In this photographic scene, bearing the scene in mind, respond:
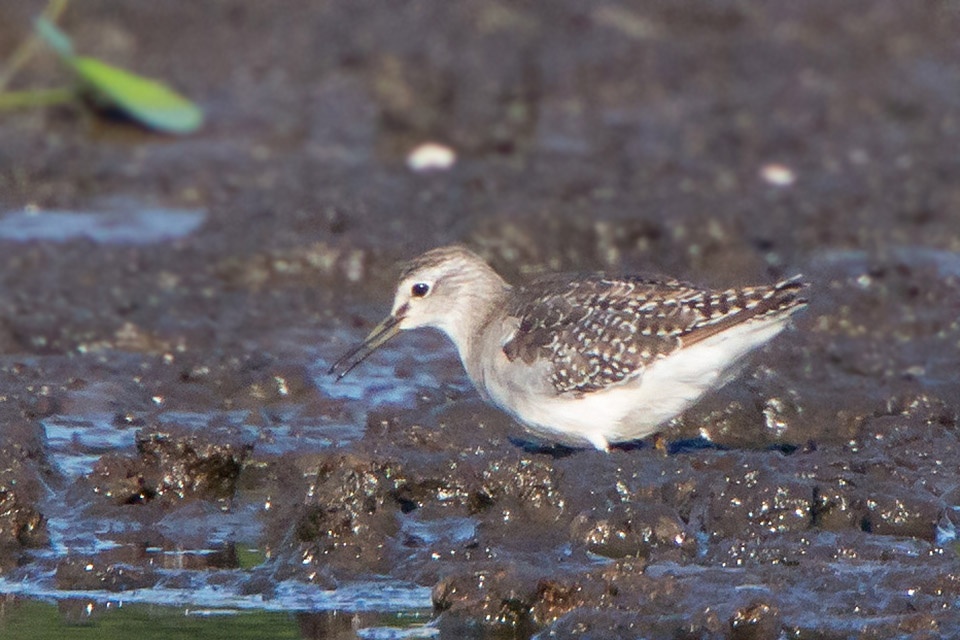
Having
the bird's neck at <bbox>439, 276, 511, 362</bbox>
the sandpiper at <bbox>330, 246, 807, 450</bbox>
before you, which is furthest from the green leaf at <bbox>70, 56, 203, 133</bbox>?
the sandpiper at <bbox>330, 246, 807, 450</bbox>

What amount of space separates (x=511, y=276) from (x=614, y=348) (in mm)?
4074

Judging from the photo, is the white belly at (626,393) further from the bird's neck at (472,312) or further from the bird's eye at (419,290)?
the bird's eye at (419,290)

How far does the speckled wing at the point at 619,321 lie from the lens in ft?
25.3

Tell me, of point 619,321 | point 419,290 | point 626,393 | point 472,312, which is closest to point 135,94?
point 419,290

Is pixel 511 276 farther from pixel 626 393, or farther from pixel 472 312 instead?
pixel 626 393

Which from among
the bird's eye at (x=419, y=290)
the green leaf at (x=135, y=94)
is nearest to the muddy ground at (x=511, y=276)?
the bird's eye at (x=419, y=290)

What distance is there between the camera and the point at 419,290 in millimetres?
9047

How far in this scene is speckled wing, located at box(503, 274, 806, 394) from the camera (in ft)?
25.3

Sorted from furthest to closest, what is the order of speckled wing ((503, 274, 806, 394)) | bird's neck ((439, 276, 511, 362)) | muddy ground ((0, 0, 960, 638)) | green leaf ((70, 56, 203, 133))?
bird's neck ((439, 276, 511, 362)), speckled wing ((503, 274, 806, 394)), green leaf ((70, 56, 203, 133)), muddy ground ((0, 0, 960, 638))

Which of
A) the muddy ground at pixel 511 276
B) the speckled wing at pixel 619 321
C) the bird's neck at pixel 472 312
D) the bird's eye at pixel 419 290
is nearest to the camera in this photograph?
the muddy ground at pixel 511 276

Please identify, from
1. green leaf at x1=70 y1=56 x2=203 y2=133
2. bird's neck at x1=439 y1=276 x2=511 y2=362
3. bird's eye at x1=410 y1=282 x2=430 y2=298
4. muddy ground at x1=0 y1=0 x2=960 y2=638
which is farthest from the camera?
bird's eye at x1=410 y1=282 x2=430 y2=298

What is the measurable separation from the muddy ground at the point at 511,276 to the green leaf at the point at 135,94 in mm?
1545

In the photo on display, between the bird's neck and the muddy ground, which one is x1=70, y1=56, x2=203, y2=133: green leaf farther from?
the bird's neck

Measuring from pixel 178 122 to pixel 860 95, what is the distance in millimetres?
10577
